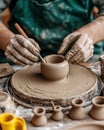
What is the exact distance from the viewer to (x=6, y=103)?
1.68 meters

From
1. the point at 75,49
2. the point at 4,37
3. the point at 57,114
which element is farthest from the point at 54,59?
the point at 4,37

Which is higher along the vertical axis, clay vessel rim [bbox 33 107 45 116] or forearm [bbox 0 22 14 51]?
forearm [bbox 0 22 14 51]

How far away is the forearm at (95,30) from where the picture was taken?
2.29m

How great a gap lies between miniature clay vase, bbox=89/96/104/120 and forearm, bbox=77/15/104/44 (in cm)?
68

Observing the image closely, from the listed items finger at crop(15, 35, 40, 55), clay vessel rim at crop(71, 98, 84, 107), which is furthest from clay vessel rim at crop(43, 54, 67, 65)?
clay vessel rim at crop(71, 98, 84, 107)

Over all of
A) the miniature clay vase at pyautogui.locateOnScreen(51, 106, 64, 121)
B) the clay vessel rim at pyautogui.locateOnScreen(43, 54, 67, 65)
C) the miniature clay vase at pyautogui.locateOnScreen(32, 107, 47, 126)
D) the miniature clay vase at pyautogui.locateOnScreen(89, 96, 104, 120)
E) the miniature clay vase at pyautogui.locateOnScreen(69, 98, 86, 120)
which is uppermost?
the clay vessel rim at pyautogui.locateOnScreen(43, 54, 67, 65)

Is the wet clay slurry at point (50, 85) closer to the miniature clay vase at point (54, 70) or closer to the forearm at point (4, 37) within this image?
the miniature clay vase at point (54, 70)

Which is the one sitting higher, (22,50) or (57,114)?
(22,50)

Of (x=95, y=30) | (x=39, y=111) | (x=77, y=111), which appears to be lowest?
(x=95, y=30)

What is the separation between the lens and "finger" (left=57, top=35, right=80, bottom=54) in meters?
2.07

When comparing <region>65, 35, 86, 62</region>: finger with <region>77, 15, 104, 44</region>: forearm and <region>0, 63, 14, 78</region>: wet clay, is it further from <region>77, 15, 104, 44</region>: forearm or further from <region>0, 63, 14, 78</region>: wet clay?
<region>0, 63, 14, 78</region>: wet clay

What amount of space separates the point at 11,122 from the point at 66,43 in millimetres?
709

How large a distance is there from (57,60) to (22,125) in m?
0.45

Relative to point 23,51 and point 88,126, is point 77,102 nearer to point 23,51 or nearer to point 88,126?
point 88,126
